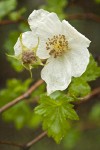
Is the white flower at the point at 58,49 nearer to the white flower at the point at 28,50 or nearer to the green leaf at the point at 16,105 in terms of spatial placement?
the white flower at the point at 28,50

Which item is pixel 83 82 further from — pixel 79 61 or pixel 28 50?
pixel 28 50

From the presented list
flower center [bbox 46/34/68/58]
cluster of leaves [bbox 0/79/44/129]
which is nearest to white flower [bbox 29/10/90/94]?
flower center [bbox 46/34/68/58]

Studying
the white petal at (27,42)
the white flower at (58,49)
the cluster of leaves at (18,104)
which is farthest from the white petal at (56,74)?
the cluster of leaves at (18,104)

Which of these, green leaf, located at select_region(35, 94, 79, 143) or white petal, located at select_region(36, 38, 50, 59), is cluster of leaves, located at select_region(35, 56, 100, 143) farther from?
white petal, located at select_region(36, 38, 50, 59)

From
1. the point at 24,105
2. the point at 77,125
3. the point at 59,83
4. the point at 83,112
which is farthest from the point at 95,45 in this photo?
the point at 59,83

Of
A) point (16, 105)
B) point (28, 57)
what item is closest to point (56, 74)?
point (28, 57)

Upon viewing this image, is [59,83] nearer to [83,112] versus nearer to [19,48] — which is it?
[19,48]
